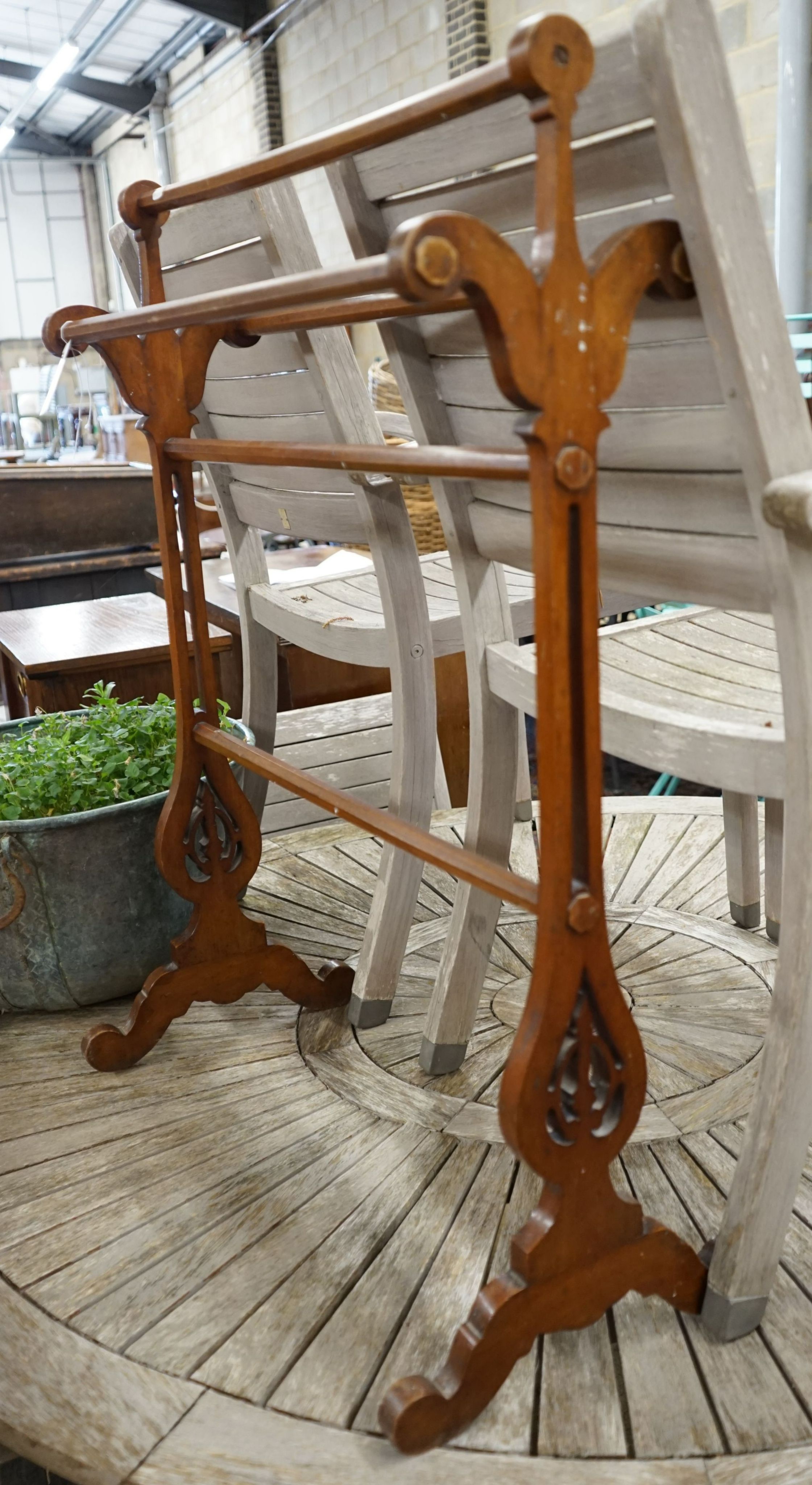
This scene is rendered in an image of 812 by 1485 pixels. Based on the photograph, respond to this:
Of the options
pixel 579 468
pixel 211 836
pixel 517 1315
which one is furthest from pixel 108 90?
pixel 517 1315

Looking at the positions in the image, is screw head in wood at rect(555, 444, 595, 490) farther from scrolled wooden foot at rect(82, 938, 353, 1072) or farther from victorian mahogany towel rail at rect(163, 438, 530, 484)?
scrolled wooden foot at rect(82, 938, 353, 1072)

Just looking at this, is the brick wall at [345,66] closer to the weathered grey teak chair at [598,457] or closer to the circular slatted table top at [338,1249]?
the weathered grey teak chair at [598,457]

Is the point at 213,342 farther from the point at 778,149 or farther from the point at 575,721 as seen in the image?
the point at 778,149

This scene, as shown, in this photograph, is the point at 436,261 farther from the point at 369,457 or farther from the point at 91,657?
the point at 91,657

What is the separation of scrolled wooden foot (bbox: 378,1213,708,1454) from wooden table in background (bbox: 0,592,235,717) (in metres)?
1.58

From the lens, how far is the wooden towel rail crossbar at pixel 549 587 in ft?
2.87

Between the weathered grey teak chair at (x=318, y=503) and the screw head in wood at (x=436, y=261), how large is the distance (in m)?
0.71

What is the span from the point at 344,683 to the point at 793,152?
132 inches

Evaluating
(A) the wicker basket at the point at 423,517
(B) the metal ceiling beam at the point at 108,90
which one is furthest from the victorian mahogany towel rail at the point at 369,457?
(B) the metal ceiling beam at the point at 108,90

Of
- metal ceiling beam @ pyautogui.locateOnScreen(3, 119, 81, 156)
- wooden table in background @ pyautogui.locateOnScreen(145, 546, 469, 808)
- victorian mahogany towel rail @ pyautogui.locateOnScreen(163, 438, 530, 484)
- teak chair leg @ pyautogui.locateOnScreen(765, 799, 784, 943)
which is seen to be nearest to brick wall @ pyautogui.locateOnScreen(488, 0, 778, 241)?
wooden table in background @ pyautogui.locateOnScreen(145, 546, 469, 808)

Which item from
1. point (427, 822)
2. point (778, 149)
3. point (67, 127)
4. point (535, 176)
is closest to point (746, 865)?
point (427, 822)

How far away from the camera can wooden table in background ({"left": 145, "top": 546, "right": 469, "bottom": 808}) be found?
2861 millimetres

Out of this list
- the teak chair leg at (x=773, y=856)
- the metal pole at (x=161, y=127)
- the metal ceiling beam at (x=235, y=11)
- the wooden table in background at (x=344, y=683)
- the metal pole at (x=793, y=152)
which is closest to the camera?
the teak chair leg at (x=773, y=856)

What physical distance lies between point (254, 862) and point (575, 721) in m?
0.92
